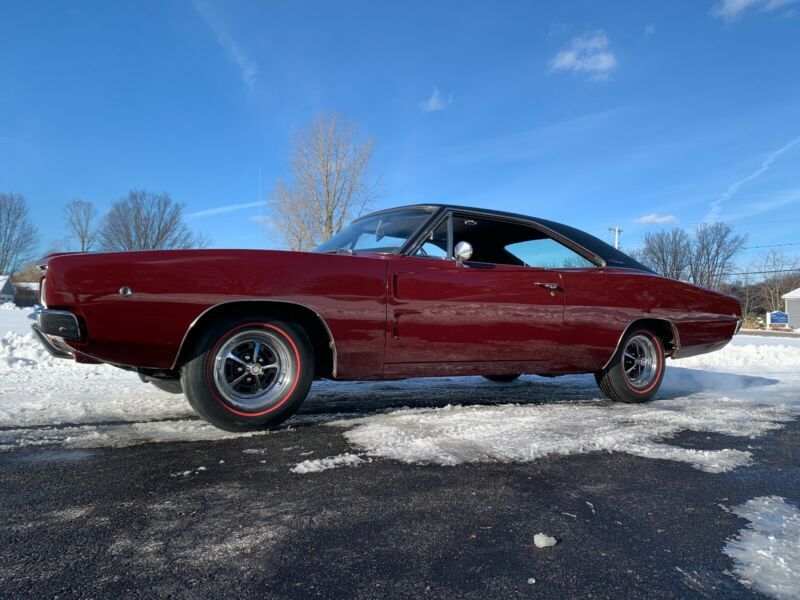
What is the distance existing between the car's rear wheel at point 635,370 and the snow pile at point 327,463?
9.35ft

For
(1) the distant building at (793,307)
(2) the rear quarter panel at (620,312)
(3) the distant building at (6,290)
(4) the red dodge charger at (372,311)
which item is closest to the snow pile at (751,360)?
(2) the rear quarter panel at (620,312)

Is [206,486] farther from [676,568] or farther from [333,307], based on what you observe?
[676,568]

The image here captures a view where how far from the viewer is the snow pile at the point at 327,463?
7.54 ft

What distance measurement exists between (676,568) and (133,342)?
2633 millimetres

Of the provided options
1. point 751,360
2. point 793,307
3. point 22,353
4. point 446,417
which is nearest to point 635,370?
point 446,417

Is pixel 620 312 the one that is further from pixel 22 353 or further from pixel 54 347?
pixel 22 353

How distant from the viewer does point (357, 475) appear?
2.23 m

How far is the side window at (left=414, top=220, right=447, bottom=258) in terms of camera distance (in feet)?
11.9

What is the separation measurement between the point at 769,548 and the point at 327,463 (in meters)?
1.72

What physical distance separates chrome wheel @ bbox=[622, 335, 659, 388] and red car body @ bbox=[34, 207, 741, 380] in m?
0.22

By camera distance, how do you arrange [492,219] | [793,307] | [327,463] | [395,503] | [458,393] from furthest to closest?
[793,307] → [458,393] → [492,219] → [327,463] → [395,503]

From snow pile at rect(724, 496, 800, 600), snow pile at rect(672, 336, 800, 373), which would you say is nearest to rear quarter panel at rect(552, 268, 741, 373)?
snow pile at rect(724, 496, 800, 600)

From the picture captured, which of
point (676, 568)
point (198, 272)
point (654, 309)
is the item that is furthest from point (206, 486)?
point (654, 309)

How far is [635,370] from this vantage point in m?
4.69
